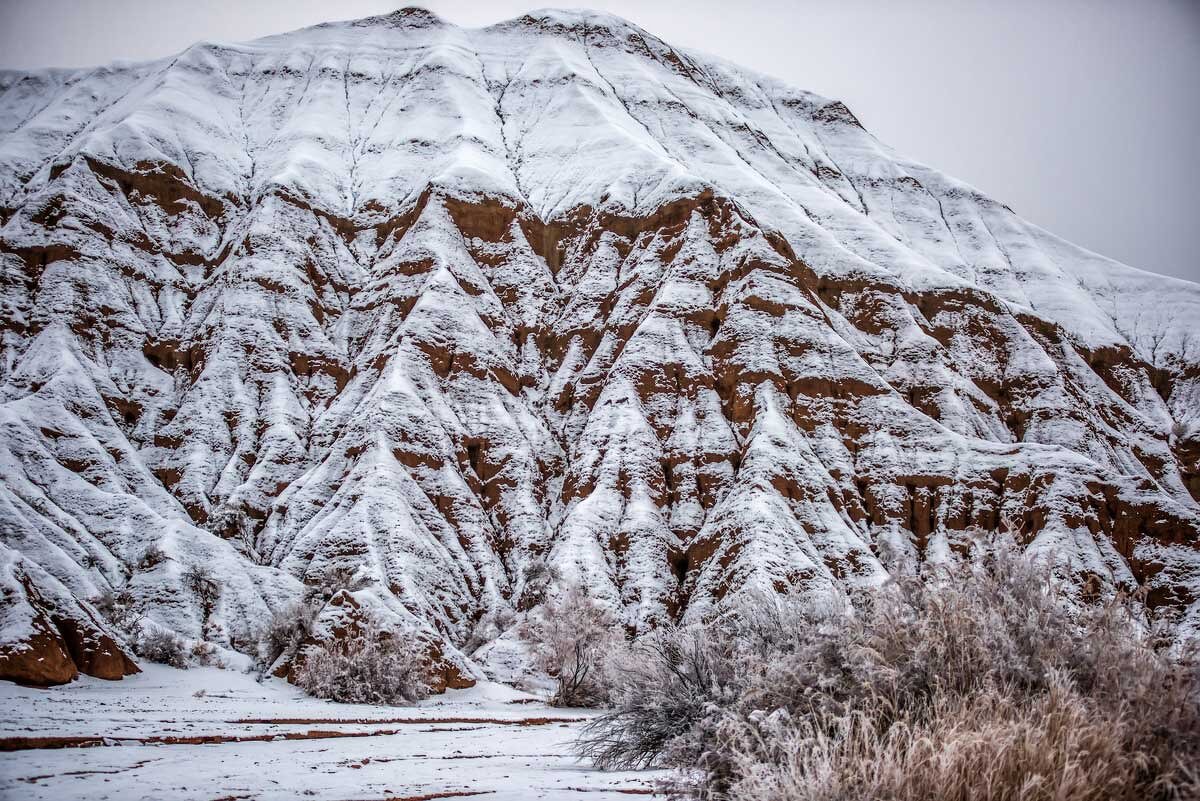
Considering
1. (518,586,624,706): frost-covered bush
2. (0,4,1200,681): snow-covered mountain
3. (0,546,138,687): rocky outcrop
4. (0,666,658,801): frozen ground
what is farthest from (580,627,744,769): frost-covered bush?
(518,586,624,706): frost-covered bush

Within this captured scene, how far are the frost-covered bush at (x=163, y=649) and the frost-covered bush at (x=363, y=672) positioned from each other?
5655mm

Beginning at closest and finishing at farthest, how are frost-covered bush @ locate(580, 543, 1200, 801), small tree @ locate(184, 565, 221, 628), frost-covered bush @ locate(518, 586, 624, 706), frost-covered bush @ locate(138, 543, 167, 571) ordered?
1. frost-covered bush @ locate(580, 543, 1200, 801)
2. frost-covered bush @ locate(518, 586, 624, 706)
3. small tree @ locate(184, 565, 221, 628)
4. frost-covered bush @ locate(138, 543, 167, 571)

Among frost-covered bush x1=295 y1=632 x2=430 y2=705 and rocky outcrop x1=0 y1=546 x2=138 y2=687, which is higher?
rocky outcrop x1=0 y1=546 x2=138 y2=687

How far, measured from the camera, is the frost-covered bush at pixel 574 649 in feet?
111

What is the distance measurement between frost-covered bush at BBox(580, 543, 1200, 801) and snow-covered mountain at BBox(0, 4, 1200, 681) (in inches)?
836

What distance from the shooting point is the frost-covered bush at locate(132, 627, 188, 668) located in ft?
105

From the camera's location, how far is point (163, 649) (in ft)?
106

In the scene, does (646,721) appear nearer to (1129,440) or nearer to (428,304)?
(428,304)

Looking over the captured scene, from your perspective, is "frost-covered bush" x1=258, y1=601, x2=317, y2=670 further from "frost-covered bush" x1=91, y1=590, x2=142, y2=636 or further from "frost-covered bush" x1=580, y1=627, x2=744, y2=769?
"frost-covered bush" x1=580, y1=627, x2=744, y2=769

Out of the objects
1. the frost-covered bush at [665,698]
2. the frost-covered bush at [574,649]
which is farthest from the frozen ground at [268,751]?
the frost-covered bush at [574,649]

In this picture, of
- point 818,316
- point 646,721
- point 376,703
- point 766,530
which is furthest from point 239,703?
point 818,316

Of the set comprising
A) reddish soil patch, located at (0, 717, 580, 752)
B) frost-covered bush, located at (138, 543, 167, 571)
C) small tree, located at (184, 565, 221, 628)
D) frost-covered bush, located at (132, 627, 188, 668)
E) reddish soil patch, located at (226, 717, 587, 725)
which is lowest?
small tree, located at (184, 565, 221, 628)

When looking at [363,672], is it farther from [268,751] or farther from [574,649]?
[268,751]

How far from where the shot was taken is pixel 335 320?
2601 inches
